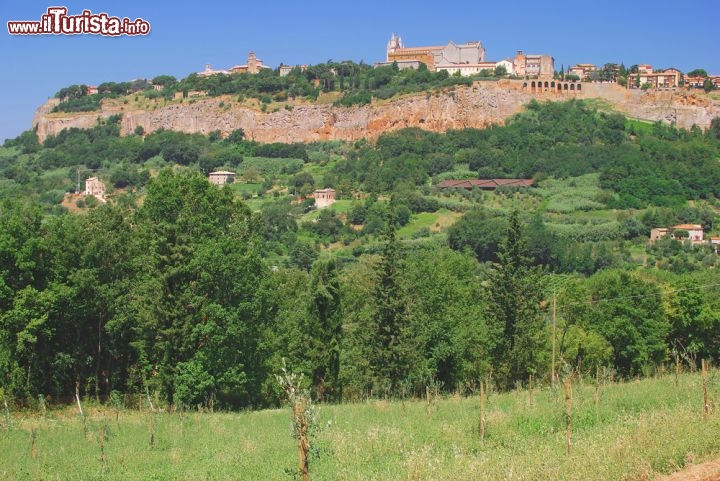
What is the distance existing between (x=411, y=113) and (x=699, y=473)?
119 metres

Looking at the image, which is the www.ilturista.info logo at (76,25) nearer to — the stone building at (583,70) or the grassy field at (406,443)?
the grassy field at (406,443)

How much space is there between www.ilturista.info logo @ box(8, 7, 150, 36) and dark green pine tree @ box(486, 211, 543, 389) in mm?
16207

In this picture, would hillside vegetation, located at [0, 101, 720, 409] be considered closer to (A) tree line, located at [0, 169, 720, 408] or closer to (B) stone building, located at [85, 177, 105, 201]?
(A) tree line, located at [0, 169, 720, 408]

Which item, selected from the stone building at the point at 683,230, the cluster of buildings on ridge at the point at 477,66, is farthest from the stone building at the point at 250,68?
the stone building at the point at 683,230

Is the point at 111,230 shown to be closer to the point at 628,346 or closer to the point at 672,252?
the point at 628,346

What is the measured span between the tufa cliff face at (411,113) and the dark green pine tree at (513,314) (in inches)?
3846

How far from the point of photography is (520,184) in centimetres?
10212

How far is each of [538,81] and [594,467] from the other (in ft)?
396

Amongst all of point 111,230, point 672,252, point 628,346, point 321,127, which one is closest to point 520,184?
point 672,252

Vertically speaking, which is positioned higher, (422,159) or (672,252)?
(422,159)

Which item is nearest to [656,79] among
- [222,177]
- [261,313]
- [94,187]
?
[222,177]

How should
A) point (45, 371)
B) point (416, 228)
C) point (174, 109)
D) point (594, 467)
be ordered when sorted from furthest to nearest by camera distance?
point (174, 109) → point (416, 228) → point (45, 371) → point (594, 467)

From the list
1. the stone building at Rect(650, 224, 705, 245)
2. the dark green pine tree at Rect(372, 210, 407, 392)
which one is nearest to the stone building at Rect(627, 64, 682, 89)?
the stone building at Rect(650, 224, 705, 245)

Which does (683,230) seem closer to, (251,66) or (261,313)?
(261,313)
